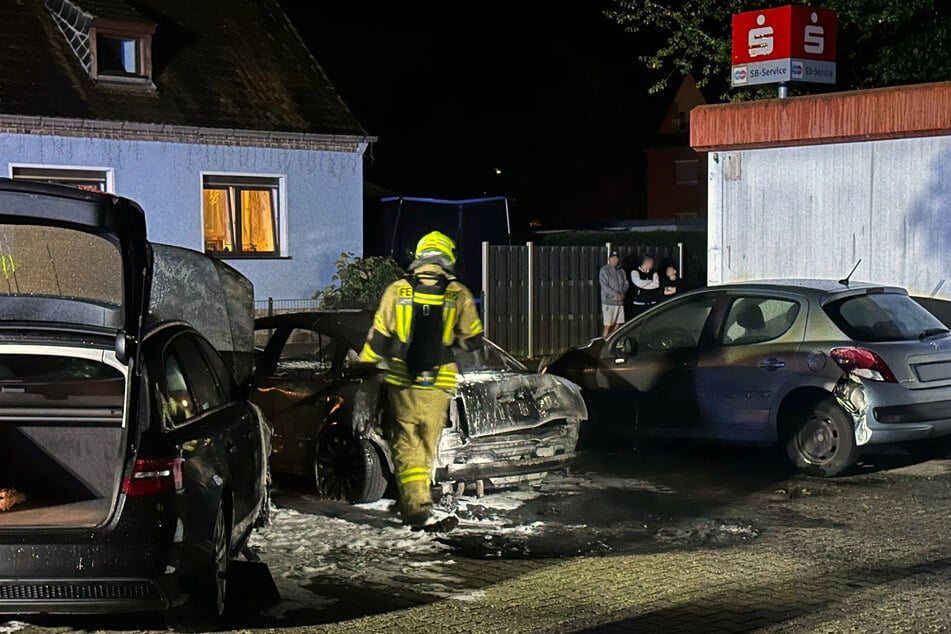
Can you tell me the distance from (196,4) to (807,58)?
40.6ft

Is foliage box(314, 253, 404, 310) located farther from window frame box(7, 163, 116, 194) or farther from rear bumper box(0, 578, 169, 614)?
rear bumper box(0, 578, 169, 614)

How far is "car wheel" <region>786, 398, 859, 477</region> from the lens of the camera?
1024cm

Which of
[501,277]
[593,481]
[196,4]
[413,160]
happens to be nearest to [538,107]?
[413,160]

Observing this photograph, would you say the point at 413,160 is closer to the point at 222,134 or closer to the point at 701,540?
the point at 222,134

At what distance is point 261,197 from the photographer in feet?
78.8

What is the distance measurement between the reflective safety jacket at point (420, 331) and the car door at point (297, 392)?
911 millimetres

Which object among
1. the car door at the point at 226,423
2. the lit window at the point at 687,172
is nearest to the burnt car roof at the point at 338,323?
the car door at the point at 226,423

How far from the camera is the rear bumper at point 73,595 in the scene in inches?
224

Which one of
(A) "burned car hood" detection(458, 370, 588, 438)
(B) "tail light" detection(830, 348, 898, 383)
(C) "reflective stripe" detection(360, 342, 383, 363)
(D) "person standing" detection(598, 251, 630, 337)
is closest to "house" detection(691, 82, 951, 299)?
(D) "person standing" detection(598, 251, 630, 337)

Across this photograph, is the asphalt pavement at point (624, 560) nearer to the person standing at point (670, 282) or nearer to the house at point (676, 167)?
the person standing at point (670, 282)

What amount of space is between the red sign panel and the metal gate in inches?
147

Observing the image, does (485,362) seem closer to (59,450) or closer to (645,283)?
(59,450)

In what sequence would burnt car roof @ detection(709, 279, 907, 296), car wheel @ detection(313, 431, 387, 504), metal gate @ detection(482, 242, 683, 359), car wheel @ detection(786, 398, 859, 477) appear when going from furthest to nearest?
metal gate @ detection(482, 242, 683, 359), burnt car roof @ detection(709, 279, 907, 296), car wheel @ detection(786, 398, 859, 477), car wheel @ detection(313, 431, 387, 504)

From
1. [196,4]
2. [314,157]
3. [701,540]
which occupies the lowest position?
[701,540]
